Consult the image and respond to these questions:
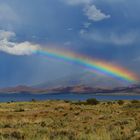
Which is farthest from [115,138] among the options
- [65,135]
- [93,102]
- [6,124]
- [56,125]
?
[93,102]

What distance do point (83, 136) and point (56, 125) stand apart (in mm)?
7008

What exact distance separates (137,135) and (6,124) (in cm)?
1162

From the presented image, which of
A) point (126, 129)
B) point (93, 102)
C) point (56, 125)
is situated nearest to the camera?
point (126, 129)

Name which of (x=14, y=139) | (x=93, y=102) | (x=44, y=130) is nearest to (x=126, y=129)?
(x=44, y=130)

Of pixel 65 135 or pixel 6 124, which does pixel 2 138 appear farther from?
pixel 6 124

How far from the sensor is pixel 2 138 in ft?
68.3

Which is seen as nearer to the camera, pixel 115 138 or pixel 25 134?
pixel 115 138

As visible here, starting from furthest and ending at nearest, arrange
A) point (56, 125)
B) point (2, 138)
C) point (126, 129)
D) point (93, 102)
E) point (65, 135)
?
point (93, 102) → point (56, 125) → point (126, 129) → point (65, 135) → point (2, 138)

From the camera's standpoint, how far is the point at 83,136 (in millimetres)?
22016

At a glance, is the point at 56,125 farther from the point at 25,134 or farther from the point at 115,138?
the point at 115,138

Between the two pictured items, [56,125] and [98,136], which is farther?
[56,125]

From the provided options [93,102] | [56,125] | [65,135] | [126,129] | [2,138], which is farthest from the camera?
[93,102]

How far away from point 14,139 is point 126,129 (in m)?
7.44

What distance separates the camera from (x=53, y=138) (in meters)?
21.6
